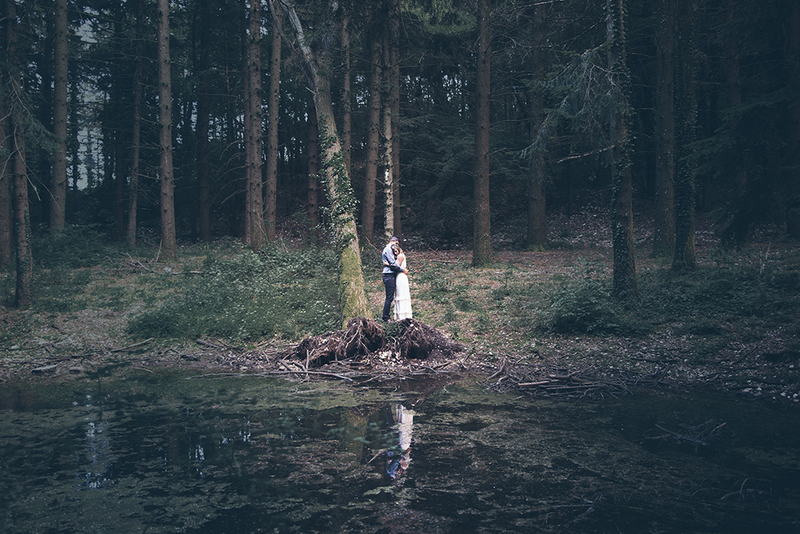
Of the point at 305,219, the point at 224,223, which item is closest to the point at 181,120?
the point at 224,223

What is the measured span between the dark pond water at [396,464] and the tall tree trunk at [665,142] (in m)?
11.0

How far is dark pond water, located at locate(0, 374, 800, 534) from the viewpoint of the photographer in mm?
4734

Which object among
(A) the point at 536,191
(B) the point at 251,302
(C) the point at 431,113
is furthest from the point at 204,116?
(B) the point at 251,302

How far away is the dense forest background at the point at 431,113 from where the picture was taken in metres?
11.4

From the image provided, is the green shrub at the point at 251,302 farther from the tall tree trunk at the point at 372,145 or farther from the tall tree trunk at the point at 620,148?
the tall tree trunk at the point at 620,148

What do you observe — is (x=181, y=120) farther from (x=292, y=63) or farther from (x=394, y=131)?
(x=292, y=63)

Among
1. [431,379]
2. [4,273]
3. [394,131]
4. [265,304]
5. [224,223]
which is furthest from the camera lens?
[224,223]

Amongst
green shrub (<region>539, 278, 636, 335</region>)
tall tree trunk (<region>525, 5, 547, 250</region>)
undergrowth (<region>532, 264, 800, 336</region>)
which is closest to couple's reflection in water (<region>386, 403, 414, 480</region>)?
green shrub (<region>539, 278, 636, 335</region>)

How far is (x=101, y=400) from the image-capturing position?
28.5ft

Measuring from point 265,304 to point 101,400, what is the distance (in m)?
5.56

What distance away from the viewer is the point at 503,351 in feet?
36.6

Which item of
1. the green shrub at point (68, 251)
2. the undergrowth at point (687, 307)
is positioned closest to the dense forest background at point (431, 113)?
the green shrub at point (68, 251)

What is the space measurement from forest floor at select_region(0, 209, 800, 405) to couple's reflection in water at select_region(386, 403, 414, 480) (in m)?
2.07

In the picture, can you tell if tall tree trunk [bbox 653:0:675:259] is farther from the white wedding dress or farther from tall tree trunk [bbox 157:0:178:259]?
tall tree trunk [bbox 157:0:178:259]
